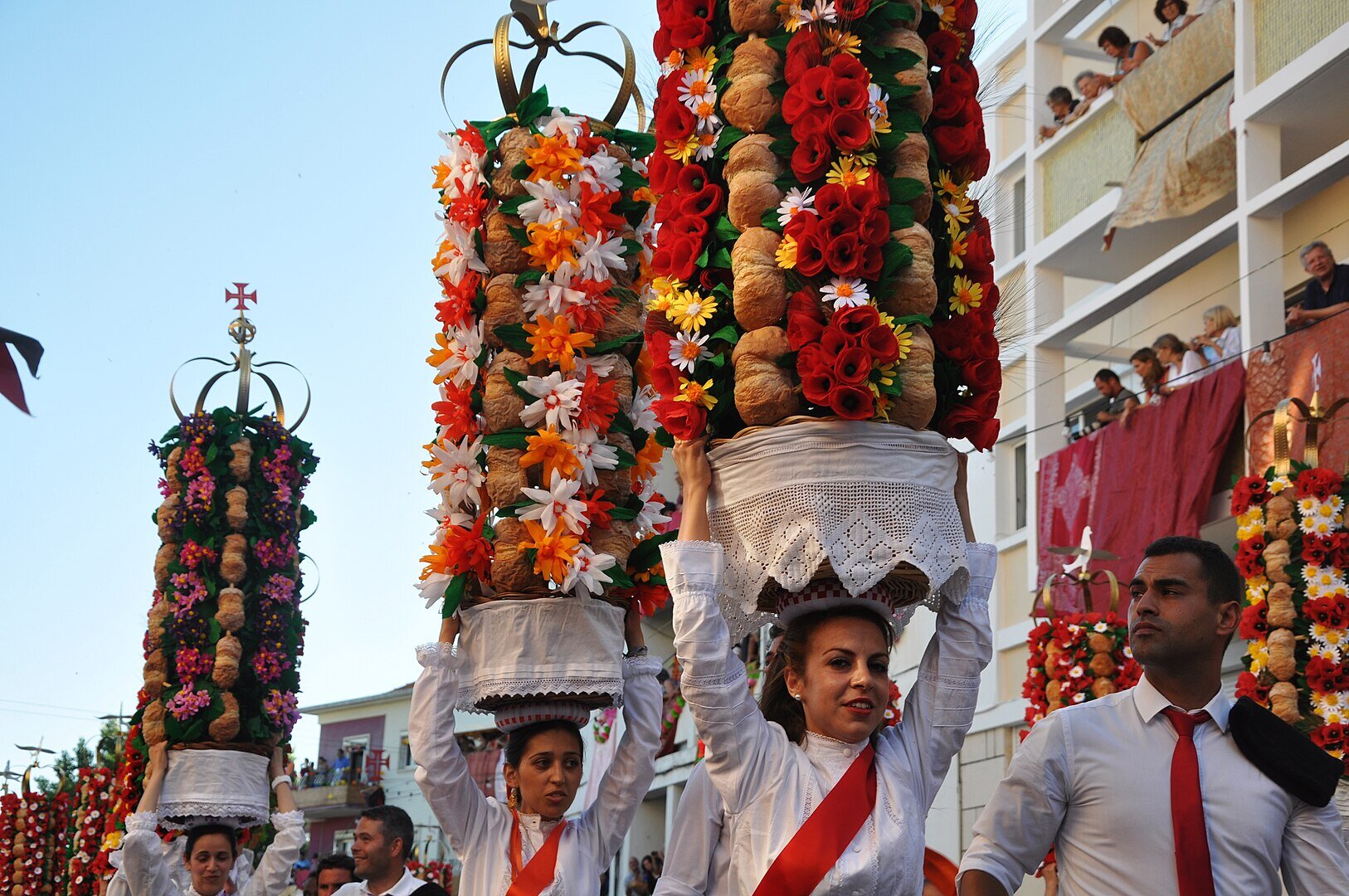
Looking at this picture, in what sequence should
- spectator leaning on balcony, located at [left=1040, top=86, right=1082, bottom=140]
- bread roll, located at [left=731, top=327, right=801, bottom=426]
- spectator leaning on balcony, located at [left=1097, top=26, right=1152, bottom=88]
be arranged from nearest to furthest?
bread roll, located at [left=731, top=327, right=801, bottom=426], spectator leaning on balcony, located at [left=1097, top=26, right=1152, bottom=88], spectator leaning on balcony, located at [left=1040, top=86, right=1082, bottom=140]

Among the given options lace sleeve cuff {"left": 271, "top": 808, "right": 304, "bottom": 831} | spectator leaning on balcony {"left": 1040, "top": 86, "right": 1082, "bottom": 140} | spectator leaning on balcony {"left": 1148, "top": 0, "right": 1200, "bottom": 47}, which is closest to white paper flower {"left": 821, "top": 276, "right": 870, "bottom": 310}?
lace sleeve cuff {"left": 271, "top": 808, "right": 304, "bottom": 831}

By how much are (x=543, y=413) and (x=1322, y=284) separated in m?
10.8

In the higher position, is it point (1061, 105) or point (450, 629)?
point (1061, 105)

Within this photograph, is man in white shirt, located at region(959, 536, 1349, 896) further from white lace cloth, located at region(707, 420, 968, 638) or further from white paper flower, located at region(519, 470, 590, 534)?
white paper flower, located at region(519, 470, 590, 534)

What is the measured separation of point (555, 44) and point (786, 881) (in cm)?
380

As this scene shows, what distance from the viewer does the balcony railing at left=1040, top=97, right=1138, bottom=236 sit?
19.0m

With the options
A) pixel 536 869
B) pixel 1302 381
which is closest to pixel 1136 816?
pixel 536 869

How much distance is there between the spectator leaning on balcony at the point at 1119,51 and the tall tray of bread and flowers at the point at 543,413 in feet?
45.2

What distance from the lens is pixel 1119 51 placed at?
19.0 meters

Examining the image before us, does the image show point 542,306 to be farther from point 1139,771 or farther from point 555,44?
point 1139,771

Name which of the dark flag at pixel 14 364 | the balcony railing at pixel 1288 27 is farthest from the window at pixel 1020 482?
the dark flag at pixel 14 364

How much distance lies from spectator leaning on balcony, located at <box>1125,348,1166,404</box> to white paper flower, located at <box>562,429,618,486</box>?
1199cm

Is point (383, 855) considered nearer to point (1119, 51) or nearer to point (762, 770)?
point (762, 770)

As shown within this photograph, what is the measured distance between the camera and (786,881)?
4.03m
